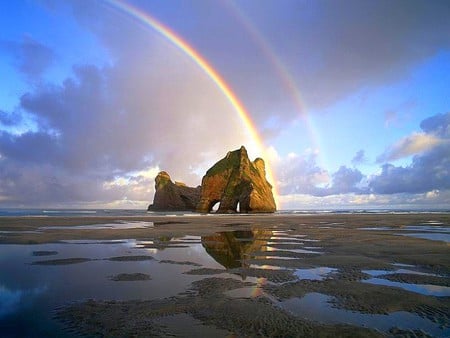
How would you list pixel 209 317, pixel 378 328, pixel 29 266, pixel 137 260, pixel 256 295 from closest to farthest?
pixel 378 328 < pixel 209 317 < pixel 256 295 < pixel 29 266 < pixel 137 260

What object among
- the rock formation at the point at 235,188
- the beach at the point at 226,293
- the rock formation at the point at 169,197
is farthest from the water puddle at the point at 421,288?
the rock formation at the point at 169,197

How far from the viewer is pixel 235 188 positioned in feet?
449

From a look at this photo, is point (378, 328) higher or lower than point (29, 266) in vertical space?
lower

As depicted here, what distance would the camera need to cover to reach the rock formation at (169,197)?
188 m

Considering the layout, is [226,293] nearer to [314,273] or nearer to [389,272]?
[314,273]

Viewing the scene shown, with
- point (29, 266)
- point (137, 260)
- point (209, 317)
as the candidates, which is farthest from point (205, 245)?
point (209, 317)

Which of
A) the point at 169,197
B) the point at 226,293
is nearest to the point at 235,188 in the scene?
the point at 169,197

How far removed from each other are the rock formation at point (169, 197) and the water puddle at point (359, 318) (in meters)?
179

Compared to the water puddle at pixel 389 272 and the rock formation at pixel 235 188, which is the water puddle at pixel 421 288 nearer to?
the water puddle at pixel 389 272

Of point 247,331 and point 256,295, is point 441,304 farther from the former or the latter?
point 247,331

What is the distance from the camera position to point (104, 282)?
14.4 metres

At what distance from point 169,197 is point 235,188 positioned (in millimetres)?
62001

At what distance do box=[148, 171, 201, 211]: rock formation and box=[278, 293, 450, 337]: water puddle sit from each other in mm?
178785

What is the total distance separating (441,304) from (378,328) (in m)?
3.73
